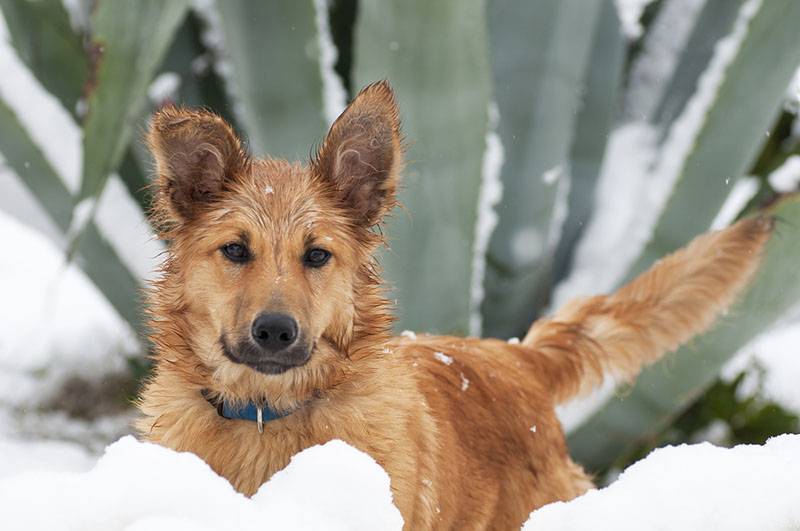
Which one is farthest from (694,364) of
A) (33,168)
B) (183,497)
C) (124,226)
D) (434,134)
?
(183,497)

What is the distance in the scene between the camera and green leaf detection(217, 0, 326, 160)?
3293mm

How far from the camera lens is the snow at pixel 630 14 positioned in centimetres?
402

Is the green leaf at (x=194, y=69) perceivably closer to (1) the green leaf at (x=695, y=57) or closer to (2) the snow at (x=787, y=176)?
(1) the green leaf at (x=695, y=57)

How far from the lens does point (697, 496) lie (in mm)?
1253

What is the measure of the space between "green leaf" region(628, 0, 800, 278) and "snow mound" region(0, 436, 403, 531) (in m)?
2.72

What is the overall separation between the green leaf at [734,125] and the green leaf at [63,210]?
6.63 feet

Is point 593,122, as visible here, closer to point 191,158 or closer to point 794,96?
point 794,96

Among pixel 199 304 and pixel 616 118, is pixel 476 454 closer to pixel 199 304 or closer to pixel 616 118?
pixel 199 304

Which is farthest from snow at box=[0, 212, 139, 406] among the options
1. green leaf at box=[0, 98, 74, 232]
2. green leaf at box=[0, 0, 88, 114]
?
→ green leaf at box=[0, 0, 88, 114]

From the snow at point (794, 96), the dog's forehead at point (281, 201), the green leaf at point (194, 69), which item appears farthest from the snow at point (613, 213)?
the dog's forehead at point (281, 201)

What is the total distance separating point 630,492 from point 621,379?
1.95 metres

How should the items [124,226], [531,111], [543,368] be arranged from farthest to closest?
[124,226]
[531,111]
[543,368]

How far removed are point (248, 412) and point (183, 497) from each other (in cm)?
125

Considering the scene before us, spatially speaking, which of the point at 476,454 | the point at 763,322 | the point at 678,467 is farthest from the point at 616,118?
the point at 678,467
